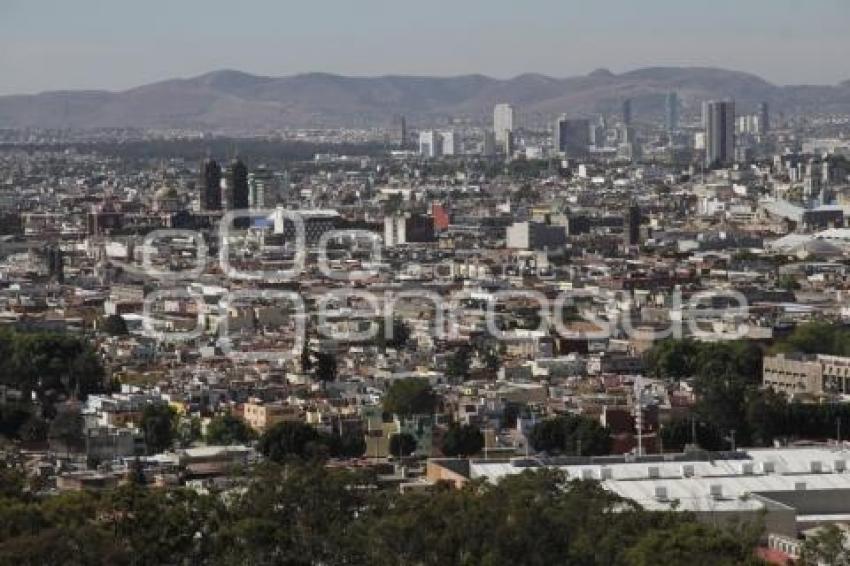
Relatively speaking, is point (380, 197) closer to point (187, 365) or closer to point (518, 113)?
point (187, 365)

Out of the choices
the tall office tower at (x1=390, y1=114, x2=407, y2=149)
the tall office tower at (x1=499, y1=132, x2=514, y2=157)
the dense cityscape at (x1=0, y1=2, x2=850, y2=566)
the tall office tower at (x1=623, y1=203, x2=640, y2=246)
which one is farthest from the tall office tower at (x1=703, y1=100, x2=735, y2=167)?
Answer: the tall office tower at (x1=623, y1=203, x2=640, y2=246)

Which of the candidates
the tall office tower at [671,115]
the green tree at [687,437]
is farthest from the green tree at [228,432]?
the tall office tower at [671,115]

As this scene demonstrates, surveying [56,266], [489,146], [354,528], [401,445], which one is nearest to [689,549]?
[354,528]

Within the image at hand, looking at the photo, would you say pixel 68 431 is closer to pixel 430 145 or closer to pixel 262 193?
pixel 262 193

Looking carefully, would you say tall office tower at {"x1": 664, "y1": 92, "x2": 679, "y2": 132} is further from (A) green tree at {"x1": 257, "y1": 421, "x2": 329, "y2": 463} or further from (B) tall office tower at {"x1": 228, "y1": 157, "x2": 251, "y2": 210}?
(A) green tree at {"x1": 257, "y1": 421, "x2": 329, "y2": 463}

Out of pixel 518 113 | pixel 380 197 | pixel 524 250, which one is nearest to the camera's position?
pixel 524 250

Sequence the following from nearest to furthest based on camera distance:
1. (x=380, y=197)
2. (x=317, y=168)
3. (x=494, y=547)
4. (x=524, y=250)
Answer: (x=494, y=547)
(x=524, y=250)
(x=380, y=197)
(x=317, y=168)

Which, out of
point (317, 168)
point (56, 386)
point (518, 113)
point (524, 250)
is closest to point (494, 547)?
point (56, 386)
